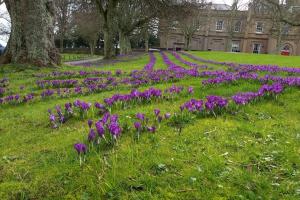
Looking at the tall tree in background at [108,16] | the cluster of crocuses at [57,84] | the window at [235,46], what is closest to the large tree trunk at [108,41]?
the tall tree in background at [108,16]

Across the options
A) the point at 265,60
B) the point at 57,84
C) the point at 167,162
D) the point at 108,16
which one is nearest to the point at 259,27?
the point at 265,60

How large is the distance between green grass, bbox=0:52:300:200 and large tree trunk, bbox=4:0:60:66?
32.1 feet

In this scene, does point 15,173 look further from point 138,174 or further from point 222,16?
point 222,16

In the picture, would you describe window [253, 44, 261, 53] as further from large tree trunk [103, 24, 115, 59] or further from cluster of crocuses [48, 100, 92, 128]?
cluster of crocuses [48, 100, 92, 128]

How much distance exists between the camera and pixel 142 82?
388 inches

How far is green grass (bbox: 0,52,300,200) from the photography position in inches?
127

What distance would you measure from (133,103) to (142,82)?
3370 mm

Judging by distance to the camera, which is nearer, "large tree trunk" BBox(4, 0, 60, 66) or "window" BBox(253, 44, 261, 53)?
"large tree trunk" BBox(4, 0, 60, 66)

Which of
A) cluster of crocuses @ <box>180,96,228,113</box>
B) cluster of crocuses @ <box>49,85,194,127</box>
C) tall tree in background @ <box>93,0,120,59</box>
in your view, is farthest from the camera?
tall tree in background @ <box>93,0,120,59</box>

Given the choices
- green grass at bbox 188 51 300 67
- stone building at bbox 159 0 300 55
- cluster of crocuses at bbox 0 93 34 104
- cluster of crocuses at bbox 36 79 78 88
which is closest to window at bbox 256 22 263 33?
stone building at bbox 159 0 300 55

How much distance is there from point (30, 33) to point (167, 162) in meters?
12.8

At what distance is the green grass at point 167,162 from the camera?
10.6 feet

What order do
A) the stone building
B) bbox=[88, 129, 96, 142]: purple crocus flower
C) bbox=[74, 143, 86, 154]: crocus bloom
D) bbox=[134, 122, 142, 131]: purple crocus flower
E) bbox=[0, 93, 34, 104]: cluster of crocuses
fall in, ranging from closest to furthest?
bbox=[74, 143, 86, 154]: crocus bloom
bbox=[88, 129, 96, 142]: purple crocus flower
bbox=[134, 122, 142, 131]: purple crocus flower
bbox=[0, 93, 34, 104]: cluster of crocuses
the stone building

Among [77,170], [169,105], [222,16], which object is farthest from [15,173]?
[222,16]
